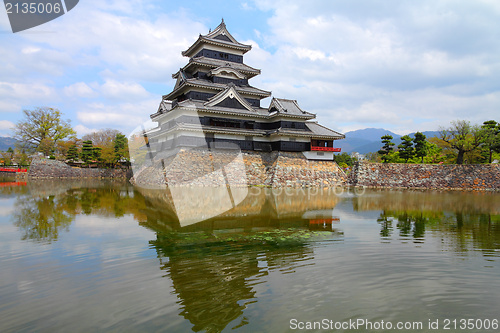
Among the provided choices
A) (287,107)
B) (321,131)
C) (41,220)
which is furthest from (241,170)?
(41,220)

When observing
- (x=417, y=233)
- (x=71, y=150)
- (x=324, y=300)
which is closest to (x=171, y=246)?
(x=324, y=300)

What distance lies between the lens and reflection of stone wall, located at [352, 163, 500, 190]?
2523 cm

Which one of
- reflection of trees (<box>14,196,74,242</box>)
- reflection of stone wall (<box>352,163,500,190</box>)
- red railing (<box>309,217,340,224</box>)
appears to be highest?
reflection of stone wall (<box>352,163,500,190</box>)

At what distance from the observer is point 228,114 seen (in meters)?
24.7

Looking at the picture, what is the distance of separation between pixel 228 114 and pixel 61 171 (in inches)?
1015

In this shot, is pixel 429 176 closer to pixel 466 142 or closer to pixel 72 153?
pixel 466 142

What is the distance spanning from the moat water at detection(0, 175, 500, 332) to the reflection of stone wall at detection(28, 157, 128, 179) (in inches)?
1218

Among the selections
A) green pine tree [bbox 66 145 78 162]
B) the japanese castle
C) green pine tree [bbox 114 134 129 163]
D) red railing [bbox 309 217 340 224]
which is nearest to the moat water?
red railing [bbox 309 217 340 224]

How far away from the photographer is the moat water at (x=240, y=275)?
359cm

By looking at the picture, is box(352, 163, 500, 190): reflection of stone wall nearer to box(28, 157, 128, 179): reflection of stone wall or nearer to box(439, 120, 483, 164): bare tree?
box(439, 120, 483, 164): bare tree

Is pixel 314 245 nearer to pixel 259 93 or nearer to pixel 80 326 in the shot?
pixel 80 326

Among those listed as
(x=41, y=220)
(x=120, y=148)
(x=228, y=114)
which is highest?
(x=228, y=114)

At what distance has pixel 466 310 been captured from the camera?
3.80 m

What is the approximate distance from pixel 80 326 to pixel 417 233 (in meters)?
8.48
